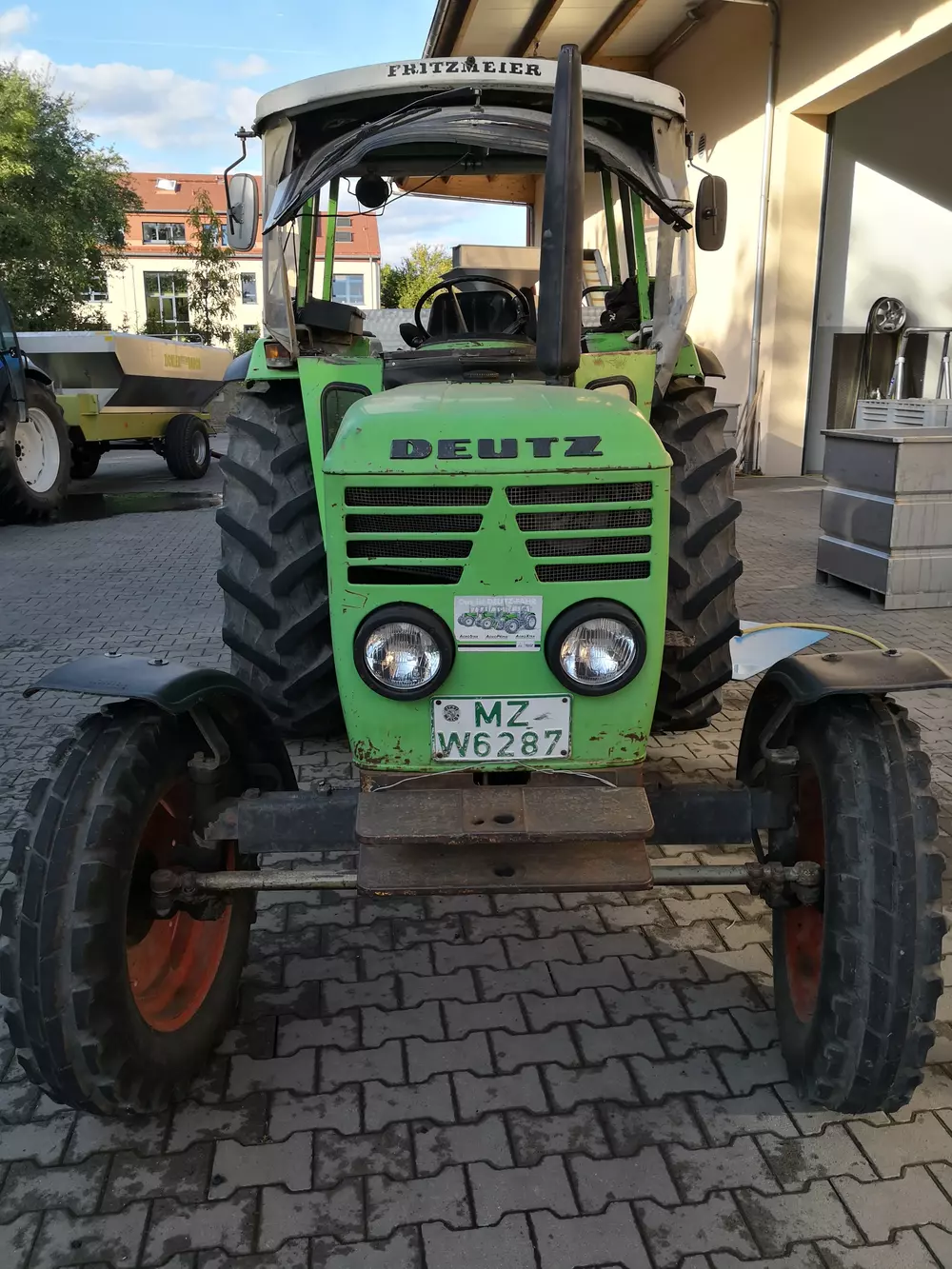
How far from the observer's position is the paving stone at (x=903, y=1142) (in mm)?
2133

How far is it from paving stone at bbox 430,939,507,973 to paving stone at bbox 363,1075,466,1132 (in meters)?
0.45

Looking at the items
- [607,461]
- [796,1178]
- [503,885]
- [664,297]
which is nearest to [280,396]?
[664,297]

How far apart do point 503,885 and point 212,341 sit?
25.0m

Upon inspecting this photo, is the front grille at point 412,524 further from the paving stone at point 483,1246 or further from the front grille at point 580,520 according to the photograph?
the paving stone at point 483,1246

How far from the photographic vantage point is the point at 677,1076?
2.40 metres

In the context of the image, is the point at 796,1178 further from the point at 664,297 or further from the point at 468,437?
the point at 664,297

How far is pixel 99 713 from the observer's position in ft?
7.55

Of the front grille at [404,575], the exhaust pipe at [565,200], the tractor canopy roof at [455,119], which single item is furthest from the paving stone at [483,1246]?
the tractor canopy roof at [455,119]

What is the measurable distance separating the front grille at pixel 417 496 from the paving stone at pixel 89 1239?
1.49 metres

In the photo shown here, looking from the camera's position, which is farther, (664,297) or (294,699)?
(664,297)

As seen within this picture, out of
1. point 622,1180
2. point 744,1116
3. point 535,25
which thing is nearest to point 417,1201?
point 622,1180

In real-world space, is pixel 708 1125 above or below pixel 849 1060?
below

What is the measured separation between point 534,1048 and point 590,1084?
6.9 inches

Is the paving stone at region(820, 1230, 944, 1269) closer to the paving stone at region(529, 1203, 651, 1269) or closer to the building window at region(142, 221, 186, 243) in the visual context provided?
the paving stone at region(529, 1203, 651, 1269)
